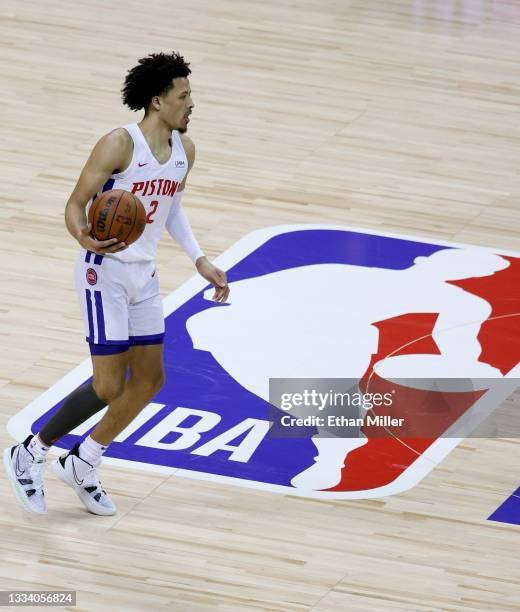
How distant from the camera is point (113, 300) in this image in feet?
19.6

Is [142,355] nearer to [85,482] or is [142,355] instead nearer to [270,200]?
[85,482]

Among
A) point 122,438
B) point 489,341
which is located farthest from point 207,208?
point 122,438

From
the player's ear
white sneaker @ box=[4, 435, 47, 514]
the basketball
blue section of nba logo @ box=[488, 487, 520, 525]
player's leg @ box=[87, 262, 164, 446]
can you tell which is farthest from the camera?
blue section of nba logo @ box=[488, 487, 520, 525]

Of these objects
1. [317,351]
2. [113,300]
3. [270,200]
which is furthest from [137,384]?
[270,200]

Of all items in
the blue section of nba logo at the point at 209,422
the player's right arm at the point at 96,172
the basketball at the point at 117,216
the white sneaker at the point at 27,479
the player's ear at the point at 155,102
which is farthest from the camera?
the blue section of nba logo at the point at 209,422

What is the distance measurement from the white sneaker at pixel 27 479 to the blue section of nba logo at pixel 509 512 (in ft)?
6.00

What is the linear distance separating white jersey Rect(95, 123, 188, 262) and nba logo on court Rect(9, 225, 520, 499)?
113 cm

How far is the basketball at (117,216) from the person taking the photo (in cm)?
570

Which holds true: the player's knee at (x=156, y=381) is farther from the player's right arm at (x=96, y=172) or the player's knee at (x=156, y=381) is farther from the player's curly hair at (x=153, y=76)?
the player's curly hair at (x=153, y=76)

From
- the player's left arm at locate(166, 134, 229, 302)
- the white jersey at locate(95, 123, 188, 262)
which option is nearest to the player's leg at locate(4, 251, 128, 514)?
the white jersey at locate(95, 123, 188, 262)

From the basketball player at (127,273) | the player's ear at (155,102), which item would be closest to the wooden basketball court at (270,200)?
the basketball player at (127,273)

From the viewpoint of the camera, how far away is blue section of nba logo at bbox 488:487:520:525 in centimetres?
638

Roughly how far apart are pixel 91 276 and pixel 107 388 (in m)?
0.44

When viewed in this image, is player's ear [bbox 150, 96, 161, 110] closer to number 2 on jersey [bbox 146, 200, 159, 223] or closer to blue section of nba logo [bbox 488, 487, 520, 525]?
number 2 on jersey [bbox 146, 200, 159, 223]
